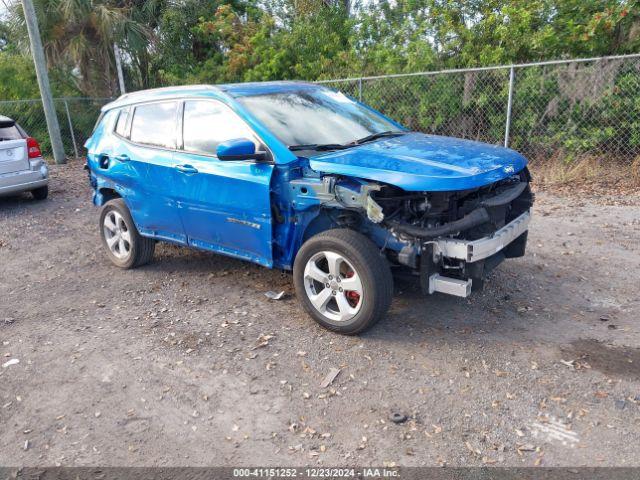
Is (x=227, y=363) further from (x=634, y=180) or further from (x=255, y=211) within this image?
(x=634, y=180)

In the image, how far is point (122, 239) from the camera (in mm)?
5832

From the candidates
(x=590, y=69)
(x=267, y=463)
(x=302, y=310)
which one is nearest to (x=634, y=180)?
(x=590, y=69)

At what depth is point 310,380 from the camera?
3525 mm

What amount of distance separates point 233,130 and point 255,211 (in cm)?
73

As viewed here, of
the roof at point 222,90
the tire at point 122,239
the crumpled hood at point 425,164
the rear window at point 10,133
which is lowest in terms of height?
the tire at point 122,239

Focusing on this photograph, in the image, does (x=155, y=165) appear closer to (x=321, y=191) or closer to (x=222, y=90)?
(x=222, y=90)

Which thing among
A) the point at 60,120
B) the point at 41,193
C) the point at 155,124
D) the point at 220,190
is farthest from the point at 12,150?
the point at 60,120

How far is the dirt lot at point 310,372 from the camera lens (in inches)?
114

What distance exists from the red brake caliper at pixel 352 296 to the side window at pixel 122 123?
119 inches

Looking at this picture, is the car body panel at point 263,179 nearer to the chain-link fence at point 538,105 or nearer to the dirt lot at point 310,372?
the dirt lot at point 310,372

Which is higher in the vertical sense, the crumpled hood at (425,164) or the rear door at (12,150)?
the crumpled hood at (425,164)

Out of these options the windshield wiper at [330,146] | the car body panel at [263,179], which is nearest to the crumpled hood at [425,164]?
the car body panel at [263,179]

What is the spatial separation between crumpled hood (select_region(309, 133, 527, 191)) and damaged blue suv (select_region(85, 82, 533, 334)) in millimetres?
10

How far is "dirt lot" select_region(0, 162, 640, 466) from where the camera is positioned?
2.90 metres
